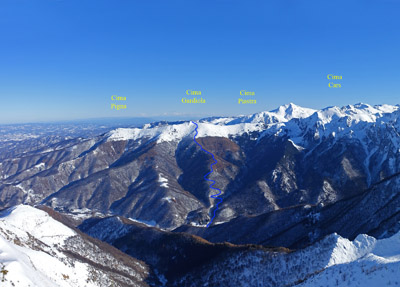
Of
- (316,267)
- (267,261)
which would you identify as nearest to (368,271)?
(316,267)

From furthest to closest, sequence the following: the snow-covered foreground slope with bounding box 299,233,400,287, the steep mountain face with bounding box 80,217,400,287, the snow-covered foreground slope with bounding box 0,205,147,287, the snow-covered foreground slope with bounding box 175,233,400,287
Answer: the snow-covered foreground slope with bounding box 0,205,147,287 < the steep mountain face with bounding box 80,217,400,287 < the snow-covered foreground slope with bounding box 175,233,400,287 < the snow-covered foreground slope with bounding box 299,233,400,287

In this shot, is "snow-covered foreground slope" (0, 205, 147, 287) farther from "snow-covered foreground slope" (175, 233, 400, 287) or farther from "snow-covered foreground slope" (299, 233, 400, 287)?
"snow-covered foreground slope" (299, 233, 400, 287)

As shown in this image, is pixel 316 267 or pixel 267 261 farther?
pixel 267 261

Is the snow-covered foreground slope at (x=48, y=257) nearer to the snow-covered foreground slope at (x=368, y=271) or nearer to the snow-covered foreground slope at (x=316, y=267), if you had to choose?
the snow-covered foreground slope at (x=316, y=267)

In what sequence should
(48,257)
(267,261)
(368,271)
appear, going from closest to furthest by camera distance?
(368,271)
(48,257)
(267,261)

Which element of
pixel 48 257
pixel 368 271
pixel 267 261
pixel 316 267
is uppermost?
pixel 368 271

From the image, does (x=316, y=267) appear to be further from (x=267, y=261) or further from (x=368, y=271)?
(x=368, y=271)

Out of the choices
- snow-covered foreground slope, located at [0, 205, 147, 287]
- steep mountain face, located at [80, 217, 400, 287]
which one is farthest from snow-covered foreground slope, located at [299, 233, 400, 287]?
snow-covered foreground slope, located at [0, 205, 147, 287]
